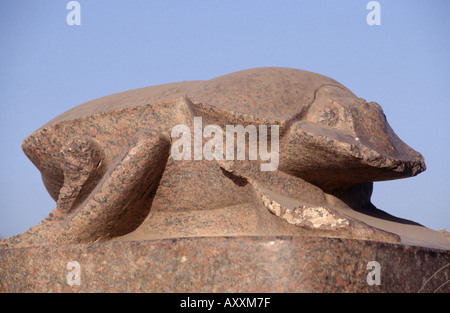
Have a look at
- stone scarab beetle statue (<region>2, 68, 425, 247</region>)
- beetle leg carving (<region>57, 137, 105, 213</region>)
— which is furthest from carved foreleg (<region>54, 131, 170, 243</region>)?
beetle leg carving (<region>57, 137, 105, 213</region>)

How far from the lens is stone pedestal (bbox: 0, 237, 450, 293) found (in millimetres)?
2789

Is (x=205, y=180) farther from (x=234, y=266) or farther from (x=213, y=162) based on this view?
(x=234, y=266)

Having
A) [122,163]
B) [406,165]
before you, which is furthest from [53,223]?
[406,165]

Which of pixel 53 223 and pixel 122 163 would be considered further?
pixel 53 223

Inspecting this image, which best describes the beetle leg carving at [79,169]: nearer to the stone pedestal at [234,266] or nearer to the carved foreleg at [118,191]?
the carved foreleg at [118,191]

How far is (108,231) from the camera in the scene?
3.61 meters

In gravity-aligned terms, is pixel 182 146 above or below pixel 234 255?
above

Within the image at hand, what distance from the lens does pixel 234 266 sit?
285 centimetres

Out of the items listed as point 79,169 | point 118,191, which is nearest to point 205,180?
point 118,191

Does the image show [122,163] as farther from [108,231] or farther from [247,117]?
[247,117]

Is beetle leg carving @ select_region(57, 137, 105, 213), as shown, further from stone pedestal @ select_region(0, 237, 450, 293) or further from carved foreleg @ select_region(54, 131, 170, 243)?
stone pedestal @ select_region(0, 237, 450, 293)

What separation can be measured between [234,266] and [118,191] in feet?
3.33

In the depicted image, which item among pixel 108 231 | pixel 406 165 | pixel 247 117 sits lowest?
pixel 108 231

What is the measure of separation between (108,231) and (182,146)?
0.77 meters
